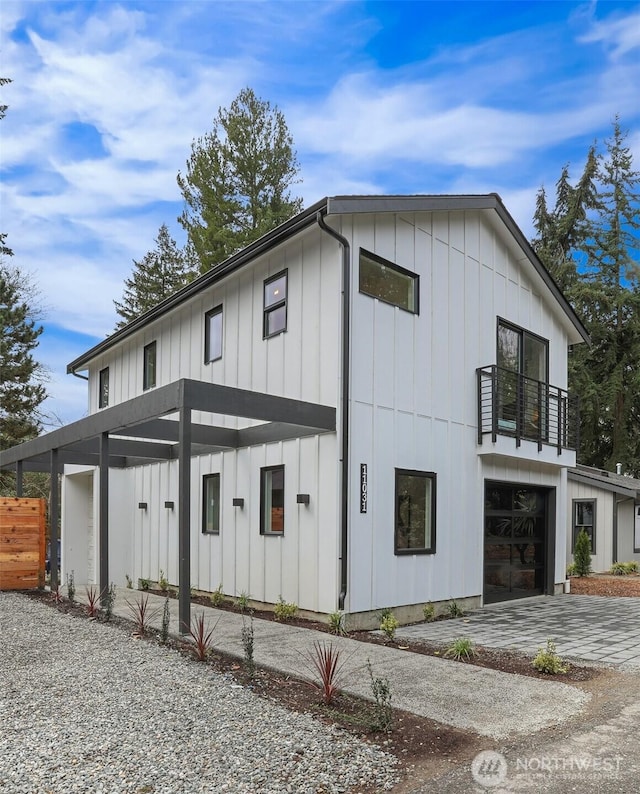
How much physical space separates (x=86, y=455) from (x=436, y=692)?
10.3 meters

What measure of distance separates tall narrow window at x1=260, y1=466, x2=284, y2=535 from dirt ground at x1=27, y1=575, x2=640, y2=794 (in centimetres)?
234

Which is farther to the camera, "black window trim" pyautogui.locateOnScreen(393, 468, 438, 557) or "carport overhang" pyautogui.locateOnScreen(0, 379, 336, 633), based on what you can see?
"black window trim" pyautogui.locateOnScreen(393, 468, 438, 557)

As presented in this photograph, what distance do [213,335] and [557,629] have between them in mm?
7149

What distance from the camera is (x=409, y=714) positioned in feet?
15.6

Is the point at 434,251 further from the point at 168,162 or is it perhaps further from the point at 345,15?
the point at 168,162

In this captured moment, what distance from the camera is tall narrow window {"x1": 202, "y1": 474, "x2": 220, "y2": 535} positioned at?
11062 mm

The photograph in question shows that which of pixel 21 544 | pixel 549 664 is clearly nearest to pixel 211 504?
pixel 21 544

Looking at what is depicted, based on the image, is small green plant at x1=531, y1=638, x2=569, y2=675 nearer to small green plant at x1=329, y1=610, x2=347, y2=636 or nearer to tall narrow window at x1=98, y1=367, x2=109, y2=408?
small green plant at x1=329, y1=610, x2=347, y2=636

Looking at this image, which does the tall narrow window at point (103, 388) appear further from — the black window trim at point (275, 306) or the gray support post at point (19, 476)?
the black window trim at point (275, 306)

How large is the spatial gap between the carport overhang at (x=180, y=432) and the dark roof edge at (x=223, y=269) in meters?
2.23

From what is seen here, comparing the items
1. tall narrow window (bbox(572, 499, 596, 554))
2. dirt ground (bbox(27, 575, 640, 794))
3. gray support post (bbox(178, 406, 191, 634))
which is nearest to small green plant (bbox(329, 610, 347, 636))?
dirt ground (bbox(27, 575, 640, 794))

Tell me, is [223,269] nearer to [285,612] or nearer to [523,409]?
[285,612]

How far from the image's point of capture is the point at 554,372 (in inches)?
516

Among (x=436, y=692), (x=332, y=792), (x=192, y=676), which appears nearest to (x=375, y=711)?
(x=436, y=692)
